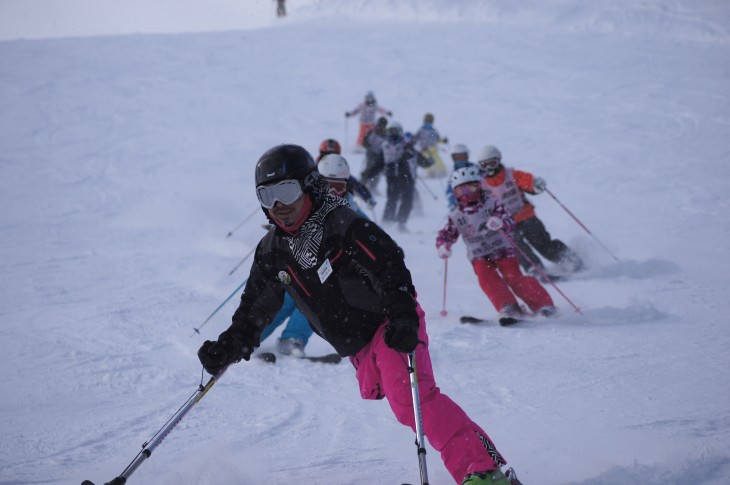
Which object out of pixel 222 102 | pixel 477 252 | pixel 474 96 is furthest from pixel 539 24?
pixel 477 252

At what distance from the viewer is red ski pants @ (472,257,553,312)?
6.16m

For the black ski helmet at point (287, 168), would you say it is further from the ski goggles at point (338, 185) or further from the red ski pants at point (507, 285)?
the red ski pants at point (507, 285)

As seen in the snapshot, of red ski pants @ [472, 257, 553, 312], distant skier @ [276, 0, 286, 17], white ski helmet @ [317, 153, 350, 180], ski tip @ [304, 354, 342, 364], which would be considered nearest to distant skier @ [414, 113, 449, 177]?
red ski pants @ [472, 257, 553, 312]

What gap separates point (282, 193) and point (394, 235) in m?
8.28

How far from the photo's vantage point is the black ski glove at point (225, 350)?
2.95 meters

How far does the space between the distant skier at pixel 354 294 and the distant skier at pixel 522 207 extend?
548cm

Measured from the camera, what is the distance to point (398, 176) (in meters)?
11.8

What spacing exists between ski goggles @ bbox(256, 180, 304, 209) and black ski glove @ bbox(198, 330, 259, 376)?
77 cm

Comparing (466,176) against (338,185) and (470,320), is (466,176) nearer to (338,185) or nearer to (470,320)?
(338,185)

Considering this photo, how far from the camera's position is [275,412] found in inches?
167

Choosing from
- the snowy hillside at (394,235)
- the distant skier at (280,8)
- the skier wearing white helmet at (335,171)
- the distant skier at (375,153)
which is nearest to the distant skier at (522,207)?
the snowy hillside at (394,235)

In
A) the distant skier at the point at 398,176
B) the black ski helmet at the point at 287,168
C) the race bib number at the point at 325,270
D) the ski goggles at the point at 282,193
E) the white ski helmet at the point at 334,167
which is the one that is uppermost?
the black ski helmet at the point at 287,168

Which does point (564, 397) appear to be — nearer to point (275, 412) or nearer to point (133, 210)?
point (275, 412)

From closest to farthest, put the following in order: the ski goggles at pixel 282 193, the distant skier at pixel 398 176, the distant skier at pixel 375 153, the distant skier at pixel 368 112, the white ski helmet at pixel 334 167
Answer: the ski goggles at pixel 282 193 → the white ski helmet at pixel 334 167 → the distant skier at pixel 398 176 → the distant skier at pixel 375 153 → the distant skier at pixel 368 112
